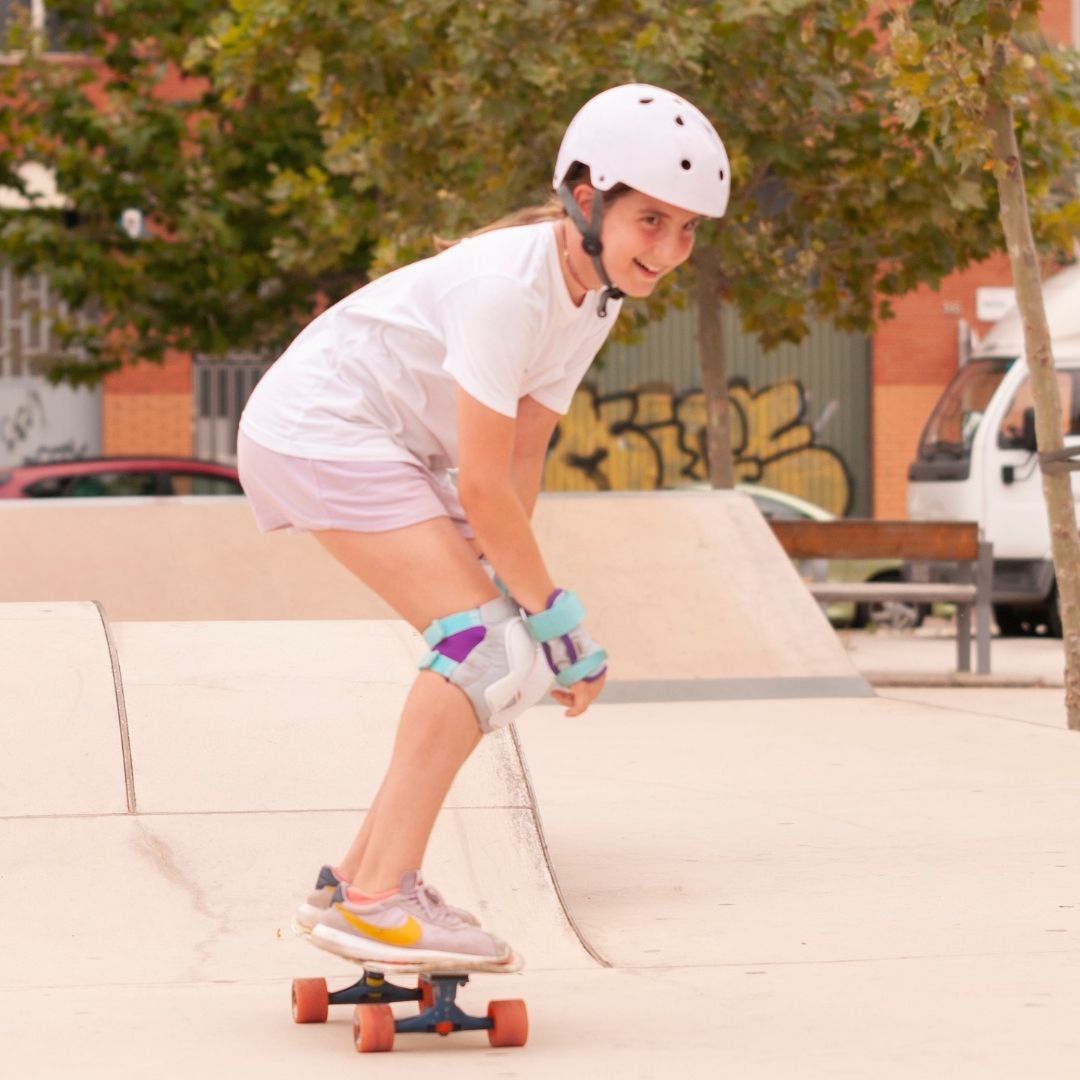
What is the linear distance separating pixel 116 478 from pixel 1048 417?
10.4 meters

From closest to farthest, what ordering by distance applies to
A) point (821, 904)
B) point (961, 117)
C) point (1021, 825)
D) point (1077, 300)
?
1. point (821, 904)
2. point (1021, 825)
3. point (961, 117)
4. point (1077, 300)

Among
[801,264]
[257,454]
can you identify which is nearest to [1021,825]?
[257,454]

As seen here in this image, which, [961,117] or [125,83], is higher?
[125,83]


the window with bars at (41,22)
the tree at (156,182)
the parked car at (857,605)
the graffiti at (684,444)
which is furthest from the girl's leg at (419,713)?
the graffiti at (684,444)

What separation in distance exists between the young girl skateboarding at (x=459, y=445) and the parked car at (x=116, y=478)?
13392 mm

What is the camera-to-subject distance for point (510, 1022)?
3805 mm

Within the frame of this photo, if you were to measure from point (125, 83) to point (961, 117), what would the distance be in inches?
568

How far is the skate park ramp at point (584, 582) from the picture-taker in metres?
9.62

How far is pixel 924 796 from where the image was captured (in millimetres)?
6711

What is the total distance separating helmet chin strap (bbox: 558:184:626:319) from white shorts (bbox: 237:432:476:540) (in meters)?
0.46

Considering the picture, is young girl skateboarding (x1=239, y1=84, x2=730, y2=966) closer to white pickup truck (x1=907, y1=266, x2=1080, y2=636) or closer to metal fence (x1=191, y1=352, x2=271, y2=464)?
white pickup truck (x1=907, y1=266, x2=1080, y2=636)

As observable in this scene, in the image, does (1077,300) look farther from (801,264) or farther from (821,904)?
(821,904)

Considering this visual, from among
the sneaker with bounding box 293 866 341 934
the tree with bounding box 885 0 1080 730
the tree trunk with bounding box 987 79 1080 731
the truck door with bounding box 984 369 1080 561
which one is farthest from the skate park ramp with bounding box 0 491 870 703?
the truck door with bounding box 984 369 1080 561

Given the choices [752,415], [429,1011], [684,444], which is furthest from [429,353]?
[752,415]
